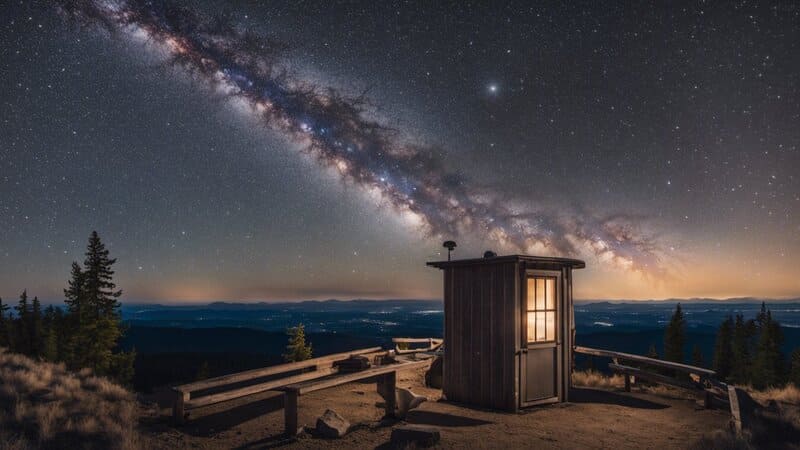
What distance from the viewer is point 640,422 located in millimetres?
9000

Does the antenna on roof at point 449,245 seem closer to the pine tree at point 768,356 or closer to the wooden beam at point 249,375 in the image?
the wooden beam at point 249,375

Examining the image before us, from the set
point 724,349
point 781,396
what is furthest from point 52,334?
point 724,349

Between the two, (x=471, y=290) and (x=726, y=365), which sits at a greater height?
(x=471, y=290)

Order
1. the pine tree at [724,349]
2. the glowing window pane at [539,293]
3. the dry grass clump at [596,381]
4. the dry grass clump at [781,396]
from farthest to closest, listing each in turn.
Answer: the pine tree at [724,349]
the dry grass clump at [596,381]
the dry grass clump at [781,396]
the glowing window pane at [539,293]

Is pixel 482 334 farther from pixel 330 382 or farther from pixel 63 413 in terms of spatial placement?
pixel 63 413

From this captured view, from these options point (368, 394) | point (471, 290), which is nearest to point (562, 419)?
point (471, 290)

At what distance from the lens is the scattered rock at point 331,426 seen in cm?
754

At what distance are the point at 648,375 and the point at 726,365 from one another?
175 ft

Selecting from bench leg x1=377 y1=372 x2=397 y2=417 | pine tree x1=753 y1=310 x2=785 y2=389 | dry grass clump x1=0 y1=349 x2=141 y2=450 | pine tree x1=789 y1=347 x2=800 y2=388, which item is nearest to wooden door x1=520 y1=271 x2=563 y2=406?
bench leg x1=377 y1=372 x2=397 y2=417

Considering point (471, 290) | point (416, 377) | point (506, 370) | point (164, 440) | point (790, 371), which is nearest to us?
point (164, 440)

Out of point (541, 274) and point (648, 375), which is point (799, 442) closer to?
point (648, 375)

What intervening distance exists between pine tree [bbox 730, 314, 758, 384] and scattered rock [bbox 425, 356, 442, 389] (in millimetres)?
49264

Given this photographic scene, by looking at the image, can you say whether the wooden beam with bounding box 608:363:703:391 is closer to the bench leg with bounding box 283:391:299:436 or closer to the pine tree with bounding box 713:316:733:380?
the bench leg with bounding box 283:391:299:436

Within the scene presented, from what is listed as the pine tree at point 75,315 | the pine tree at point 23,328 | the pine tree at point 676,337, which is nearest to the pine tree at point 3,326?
the pine tree at point 23,328
